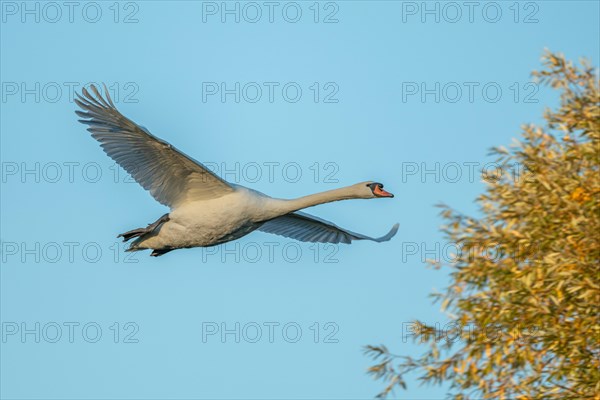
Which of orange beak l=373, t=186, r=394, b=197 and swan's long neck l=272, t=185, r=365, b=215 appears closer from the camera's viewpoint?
swan's long neck l=272, t=185, r=365, b=215

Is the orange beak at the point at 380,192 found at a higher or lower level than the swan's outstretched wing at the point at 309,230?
higher

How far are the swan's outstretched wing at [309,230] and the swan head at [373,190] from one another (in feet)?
6.12

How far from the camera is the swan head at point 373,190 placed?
17016 millimetres

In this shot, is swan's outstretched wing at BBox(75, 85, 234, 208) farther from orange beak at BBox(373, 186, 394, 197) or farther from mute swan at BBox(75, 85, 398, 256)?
orange beak at BBox(373, 186, 394, 197)

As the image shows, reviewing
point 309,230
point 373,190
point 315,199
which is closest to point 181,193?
point 315,199

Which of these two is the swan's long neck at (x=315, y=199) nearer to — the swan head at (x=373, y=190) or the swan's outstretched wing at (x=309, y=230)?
the swan head at (x=373, y=190)

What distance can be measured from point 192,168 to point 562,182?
547 cm

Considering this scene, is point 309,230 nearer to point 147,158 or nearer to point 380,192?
point 380,192

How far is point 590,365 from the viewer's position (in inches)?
507

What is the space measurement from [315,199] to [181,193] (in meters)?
1.96

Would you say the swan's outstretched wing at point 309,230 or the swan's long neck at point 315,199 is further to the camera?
the swan's outstretched wing at point 309,230

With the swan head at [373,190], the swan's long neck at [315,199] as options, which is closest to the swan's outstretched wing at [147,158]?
the swan's long neck at [315,199]

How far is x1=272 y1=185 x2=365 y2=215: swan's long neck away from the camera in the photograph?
16.5 m

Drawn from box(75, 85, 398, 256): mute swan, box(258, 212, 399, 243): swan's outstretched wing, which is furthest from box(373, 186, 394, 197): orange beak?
box(258, 212, 399, 243): swan's outstretched wing
